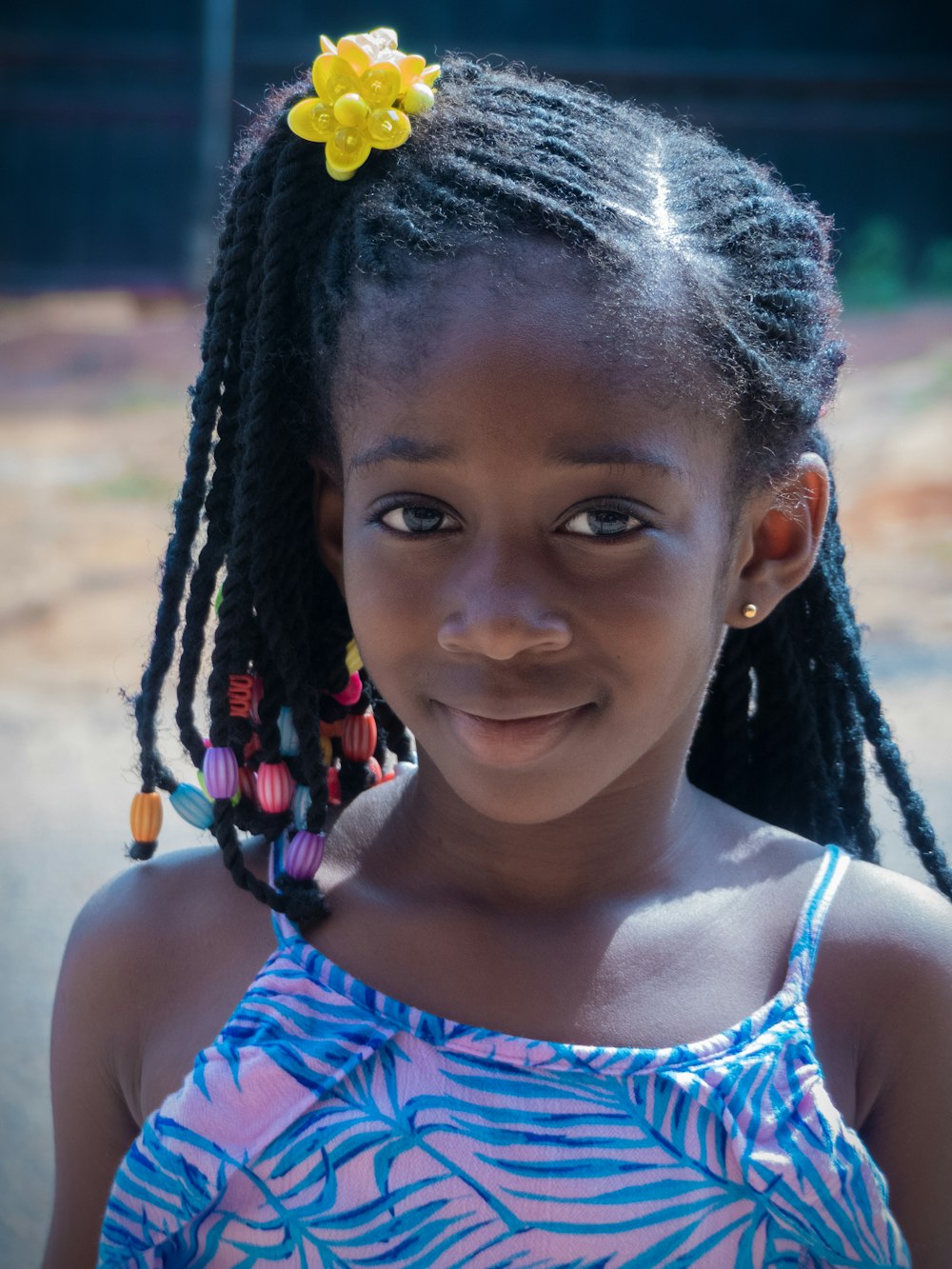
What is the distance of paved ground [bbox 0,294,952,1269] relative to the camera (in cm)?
339

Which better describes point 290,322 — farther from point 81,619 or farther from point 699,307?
point 81,619

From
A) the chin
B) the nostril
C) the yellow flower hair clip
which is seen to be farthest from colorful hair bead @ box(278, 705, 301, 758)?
the yellow flower hair clip

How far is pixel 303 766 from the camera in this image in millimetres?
1557

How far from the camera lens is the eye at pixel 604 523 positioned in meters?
1.33

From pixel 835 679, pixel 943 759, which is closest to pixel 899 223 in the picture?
pixel 943 759

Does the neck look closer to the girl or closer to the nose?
the girl

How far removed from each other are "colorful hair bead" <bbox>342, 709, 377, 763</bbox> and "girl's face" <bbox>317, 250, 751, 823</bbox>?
0.78 ft

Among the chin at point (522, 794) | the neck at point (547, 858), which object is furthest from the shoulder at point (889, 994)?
the chin at point (522, 794)

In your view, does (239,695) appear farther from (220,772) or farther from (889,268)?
(889,268)

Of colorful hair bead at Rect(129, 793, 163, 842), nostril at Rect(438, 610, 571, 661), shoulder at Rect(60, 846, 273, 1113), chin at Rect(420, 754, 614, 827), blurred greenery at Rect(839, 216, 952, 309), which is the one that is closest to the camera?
nostril at Rect(438, 610, 571, 661)

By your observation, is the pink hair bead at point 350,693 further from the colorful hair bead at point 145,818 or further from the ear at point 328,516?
the colorful hair bead at point 145,818

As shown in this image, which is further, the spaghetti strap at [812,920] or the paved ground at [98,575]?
the paved ground at [98,575]

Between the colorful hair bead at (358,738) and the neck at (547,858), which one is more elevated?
the colorful hair bead at (358,738)

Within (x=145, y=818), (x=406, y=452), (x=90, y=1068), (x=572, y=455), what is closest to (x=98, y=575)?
(x=145, y=818)
